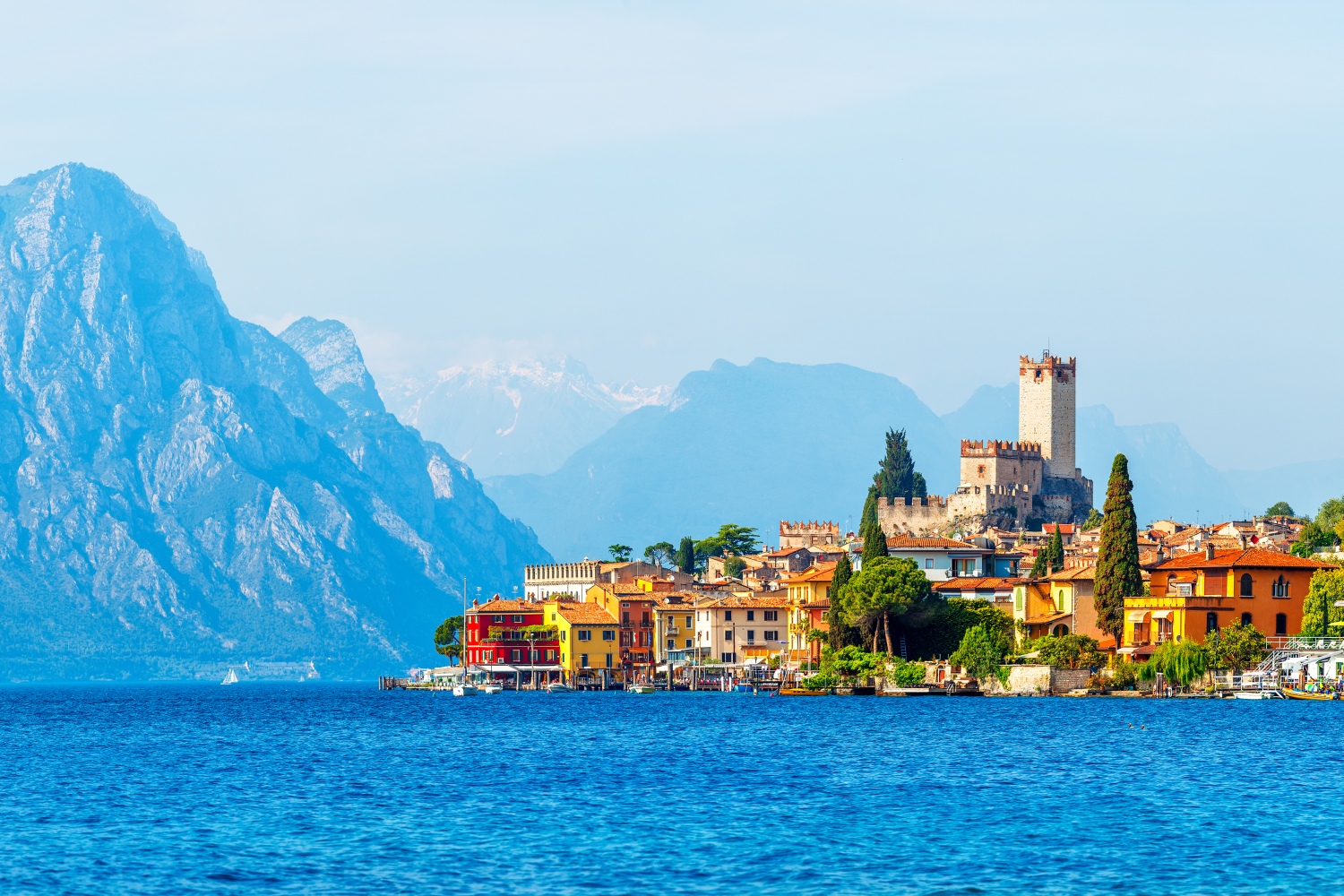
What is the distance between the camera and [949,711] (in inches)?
3949

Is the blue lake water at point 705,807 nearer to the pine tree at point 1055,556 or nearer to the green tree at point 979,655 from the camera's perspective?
the green tree at point 979,655

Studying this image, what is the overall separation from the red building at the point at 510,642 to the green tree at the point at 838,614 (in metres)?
45.4

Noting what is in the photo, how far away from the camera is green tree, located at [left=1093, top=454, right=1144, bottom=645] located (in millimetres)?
112188

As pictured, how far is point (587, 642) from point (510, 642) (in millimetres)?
8174

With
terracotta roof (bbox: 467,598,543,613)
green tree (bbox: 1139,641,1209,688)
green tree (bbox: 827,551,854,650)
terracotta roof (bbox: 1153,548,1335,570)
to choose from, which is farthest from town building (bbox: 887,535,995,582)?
terracotta roof (bbox: 467,598,543,613)

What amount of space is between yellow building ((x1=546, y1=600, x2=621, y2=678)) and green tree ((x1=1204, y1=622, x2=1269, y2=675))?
69494 millimetres

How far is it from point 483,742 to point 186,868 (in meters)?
42.0

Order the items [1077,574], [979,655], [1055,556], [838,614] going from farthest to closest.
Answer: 1. [1055,556]
2. [838,614]
3. [1077,574]
4. [979,655]

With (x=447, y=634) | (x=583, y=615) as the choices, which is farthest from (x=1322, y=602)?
(x=447, y=634)

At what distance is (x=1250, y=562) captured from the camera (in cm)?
11025

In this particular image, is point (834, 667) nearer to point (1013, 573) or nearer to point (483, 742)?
point (1013, 573)

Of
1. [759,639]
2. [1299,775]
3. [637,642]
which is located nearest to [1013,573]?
[759,639]

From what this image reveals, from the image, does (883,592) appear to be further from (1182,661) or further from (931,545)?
(931,545)

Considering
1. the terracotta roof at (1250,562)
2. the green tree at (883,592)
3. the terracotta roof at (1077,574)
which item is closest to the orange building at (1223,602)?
the terracotta roof at (1250,562)
